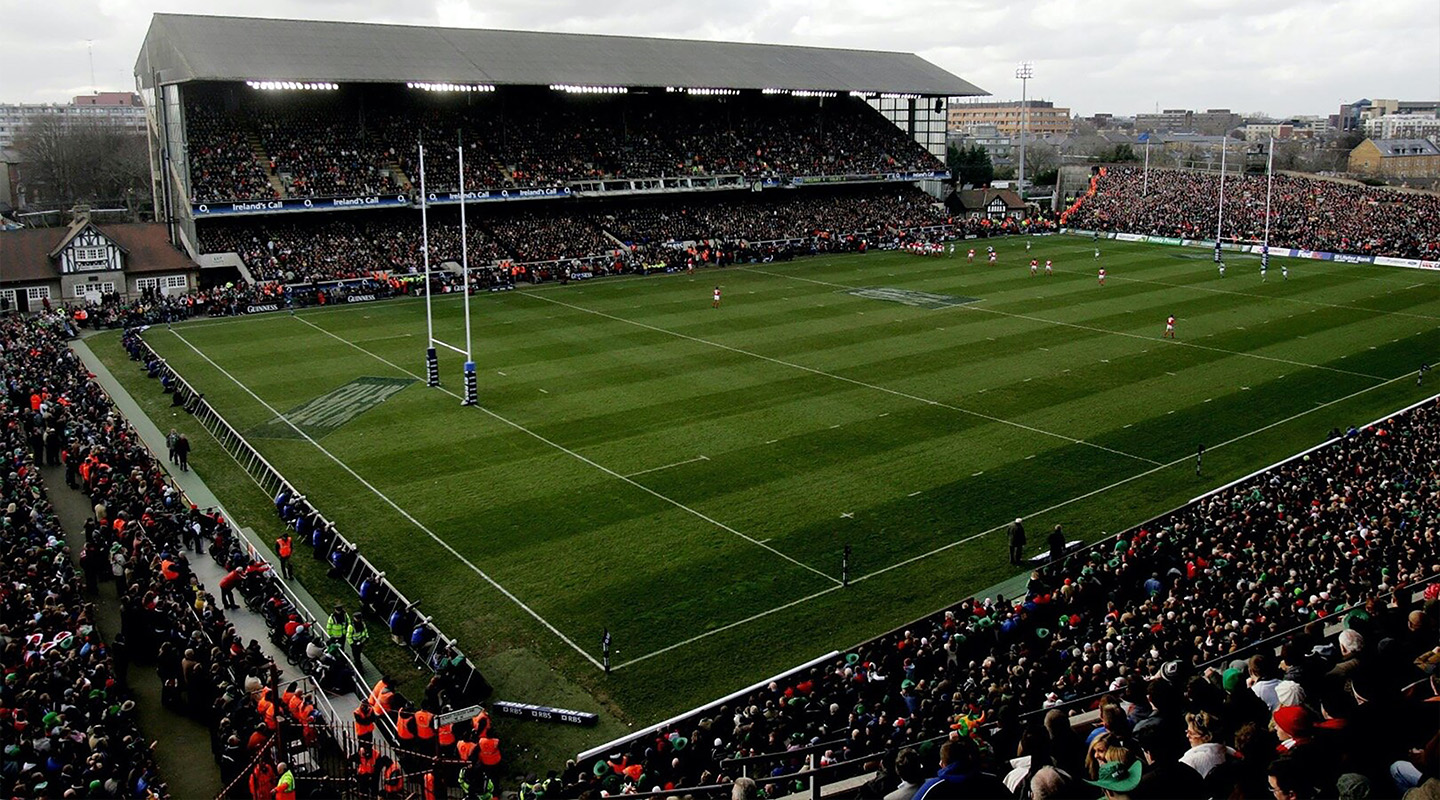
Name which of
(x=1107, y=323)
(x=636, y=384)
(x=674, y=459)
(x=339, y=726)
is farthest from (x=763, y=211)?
(x=339, y=726)

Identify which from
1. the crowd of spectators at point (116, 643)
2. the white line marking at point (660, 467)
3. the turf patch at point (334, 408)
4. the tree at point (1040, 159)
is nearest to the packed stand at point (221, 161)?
the turf patch at point (334, 408)

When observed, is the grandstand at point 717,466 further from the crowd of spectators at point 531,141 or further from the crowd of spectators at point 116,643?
the crowd of spectators at point 531,141

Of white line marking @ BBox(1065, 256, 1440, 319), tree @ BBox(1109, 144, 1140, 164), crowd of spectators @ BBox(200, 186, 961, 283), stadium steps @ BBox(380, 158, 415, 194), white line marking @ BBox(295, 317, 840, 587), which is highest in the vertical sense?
tree @ BBox(1109, 144, 1140, 164)

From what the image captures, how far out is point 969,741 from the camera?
315 inches

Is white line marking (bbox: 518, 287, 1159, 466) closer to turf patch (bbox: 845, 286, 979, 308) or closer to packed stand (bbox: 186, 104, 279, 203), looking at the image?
turf patch (bbox: 845, 286, 979, 308)

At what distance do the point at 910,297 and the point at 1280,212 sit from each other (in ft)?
125

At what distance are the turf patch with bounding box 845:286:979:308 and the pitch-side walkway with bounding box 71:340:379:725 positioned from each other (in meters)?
29.7

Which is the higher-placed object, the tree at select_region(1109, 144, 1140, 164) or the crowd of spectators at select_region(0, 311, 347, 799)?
the tree at select_region(1109, 144, 1140, 164)

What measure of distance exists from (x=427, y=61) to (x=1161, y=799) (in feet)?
192

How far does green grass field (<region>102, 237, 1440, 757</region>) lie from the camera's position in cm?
1888

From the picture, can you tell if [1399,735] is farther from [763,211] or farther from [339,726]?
[763,211]

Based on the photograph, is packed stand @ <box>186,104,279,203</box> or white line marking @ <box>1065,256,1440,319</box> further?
packed stand @ <box>186,104,279,203</box>

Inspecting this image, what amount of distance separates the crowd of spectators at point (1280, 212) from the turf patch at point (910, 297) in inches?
1157

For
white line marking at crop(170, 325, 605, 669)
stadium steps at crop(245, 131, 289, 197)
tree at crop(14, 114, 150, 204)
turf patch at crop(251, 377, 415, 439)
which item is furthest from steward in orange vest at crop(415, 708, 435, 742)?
tree at crop(14, 114, 150, 204)
